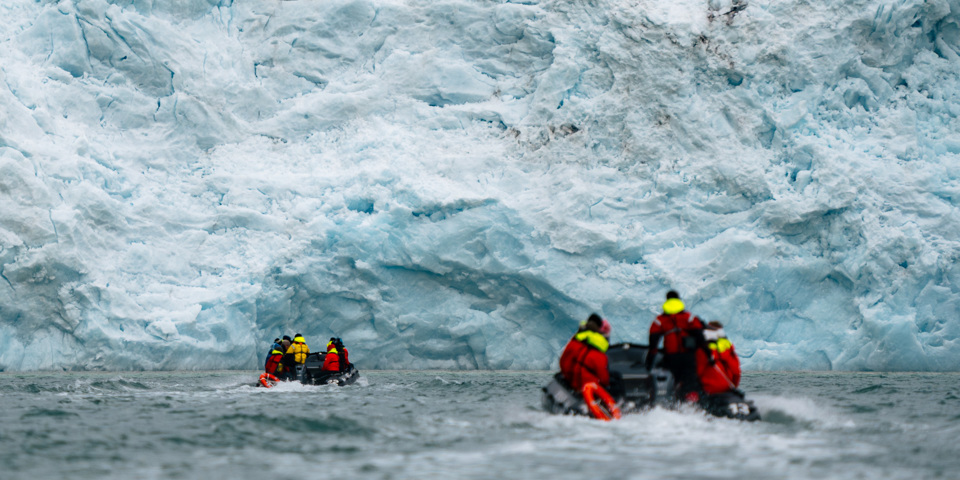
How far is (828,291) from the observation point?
16281mm

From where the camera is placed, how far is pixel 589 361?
7062 millimetres

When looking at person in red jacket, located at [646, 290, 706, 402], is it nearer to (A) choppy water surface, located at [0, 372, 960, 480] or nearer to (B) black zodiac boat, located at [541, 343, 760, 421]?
(B) black zodiac boat, located at [541, 343, 760, 421]

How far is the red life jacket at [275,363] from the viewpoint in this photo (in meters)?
12.7

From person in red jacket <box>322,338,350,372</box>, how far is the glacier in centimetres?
348

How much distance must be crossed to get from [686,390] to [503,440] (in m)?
2.06

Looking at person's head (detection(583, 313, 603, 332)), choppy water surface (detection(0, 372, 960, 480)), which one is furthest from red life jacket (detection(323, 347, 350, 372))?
person's head (detection(583, 313, 603, 332))

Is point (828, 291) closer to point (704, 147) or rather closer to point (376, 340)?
point (704, 147)

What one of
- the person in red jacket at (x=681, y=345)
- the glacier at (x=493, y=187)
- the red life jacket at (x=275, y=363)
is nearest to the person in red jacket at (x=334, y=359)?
the red life jacket at (x=275, y=363)

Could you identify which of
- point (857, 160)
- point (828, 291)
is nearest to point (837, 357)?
point (828, 291)

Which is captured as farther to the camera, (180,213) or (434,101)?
(434,101)

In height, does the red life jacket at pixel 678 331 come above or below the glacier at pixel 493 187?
below

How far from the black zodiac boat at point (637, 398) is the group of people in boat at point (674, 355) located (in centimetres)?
6

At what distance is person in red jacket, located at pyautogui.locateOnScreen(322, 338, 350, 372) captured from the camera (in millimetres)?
12633

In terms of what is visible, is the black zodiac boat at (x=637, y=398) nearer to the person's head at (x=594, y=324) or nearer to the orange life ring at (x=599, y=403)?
the orange life ring at (x=599, y=403)
